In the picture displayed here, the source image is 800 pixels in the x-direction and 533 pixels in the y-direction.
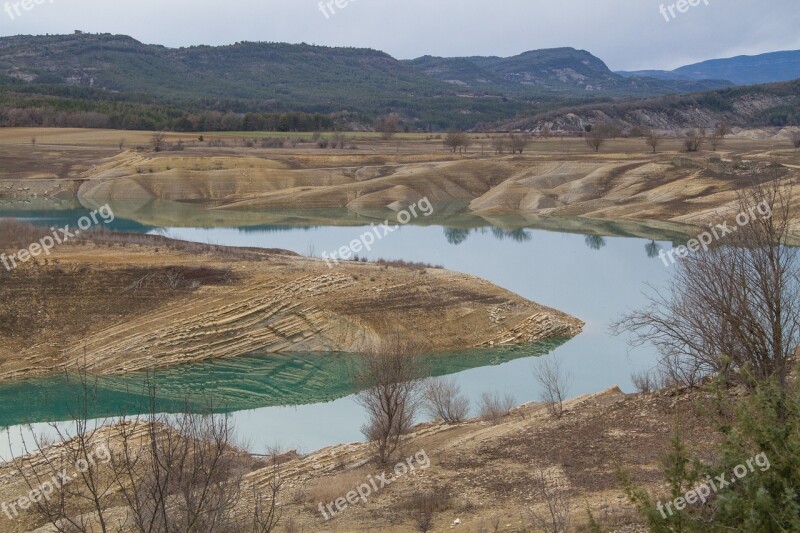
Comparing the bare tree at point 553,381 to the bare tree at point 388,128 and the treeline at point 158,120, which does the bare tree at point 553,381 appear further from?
the treeline at point 158,120

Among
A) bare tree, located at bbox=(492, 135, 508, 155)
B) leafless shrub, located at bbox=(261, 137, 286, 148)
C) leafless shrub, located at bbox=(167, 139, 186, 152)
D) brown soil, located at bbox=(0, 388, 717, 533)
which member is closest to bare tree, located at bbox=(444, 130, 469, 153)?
bare tree, located at bbox=(492, 135, 508, 155)

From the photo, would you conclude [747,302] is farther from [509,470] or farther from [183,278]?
[183,278]

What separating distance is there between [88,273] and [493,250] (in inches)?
1034

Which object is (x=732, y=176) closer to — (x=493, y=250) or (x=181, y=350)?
(x=493, y=250)

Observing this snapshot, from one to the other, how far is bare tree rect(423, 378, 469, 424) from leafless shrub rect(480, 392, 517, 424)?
0.57 meters

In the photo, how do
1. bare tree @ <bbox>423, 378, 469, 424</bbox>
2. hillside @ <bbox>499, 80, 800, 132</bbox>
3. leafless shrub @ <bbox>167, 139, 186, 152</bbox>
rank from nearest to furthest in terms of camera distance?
1. bare tree @ <bbox>423, 378, 469, 424</bbox>
2. leafless shrub @ <bbox>167, 139, 186, 152</bbox>
3. hillside @ <bbox>499, 80, 800, 132</bbox>

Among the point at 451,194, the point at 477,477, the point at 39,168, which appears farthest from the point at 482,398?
the point at 39,168

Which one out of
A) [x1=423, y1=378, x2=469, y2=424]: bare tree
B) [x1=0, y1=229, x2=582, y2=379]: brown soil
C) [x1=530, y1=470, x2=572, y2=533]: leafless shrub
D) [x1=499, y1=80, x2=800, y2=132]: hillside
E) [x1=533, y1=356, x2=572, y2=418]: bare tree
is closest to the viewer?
[x1=530, y1=470, x2=572, y2=533]: leafless shrub

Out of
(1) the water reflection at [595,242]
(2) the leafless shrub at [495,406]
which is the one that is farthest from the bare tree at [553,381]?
(1) the water reflection at [595,242]
